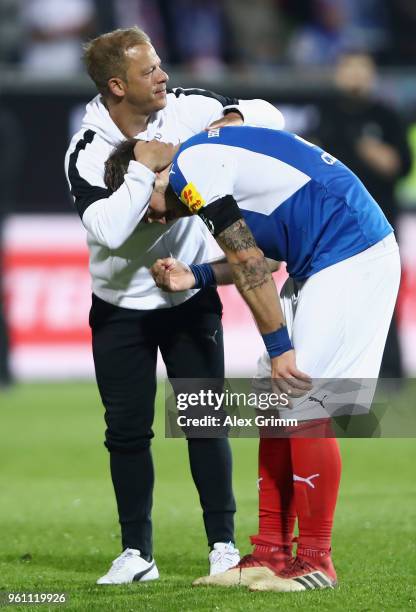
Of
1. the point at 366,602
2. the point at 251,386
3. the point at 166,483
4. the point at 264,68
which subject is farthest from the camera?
the point at 264,68

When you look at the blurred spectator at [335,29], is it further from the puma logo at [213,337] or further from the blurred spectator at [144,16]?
the puma logo at [213,337]

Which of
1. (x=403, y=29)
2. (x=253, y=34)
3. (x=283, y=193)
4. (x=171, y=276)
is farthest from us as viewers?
(x=403, y=29)

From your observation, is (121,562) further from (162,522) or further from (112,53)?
(112,53)

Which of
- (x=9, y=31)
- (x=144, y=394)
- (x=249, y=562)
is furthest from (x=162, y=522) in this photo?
(x=9, y=31)

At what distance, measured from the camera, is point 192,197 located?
15.7ft

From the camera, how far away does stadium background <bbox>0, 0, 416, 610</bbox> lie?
5934 mm

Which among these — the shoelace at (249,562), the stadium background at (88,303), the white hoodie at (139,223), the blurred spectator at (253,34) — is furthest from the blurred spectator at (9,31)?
the shoelace at (249,562)

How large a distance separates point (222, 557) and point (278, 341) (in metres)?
1.05

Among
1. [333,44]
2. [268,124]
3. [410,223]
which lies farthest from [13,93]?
[268,124]

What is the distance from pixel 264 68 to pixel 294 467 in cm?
1130

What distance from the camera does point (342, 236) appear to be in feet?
16.0

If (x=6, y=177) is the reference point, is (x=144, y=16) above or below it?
above

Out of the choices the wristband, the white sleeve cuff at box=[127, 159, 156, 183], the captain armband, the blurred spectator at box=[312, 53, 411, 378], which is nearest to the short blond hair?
the white sleeve cuff at box=[127, 159, 156, 183]

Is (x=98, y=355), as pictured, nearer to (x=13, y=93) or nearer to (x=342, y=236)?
(x=342, y=236)
